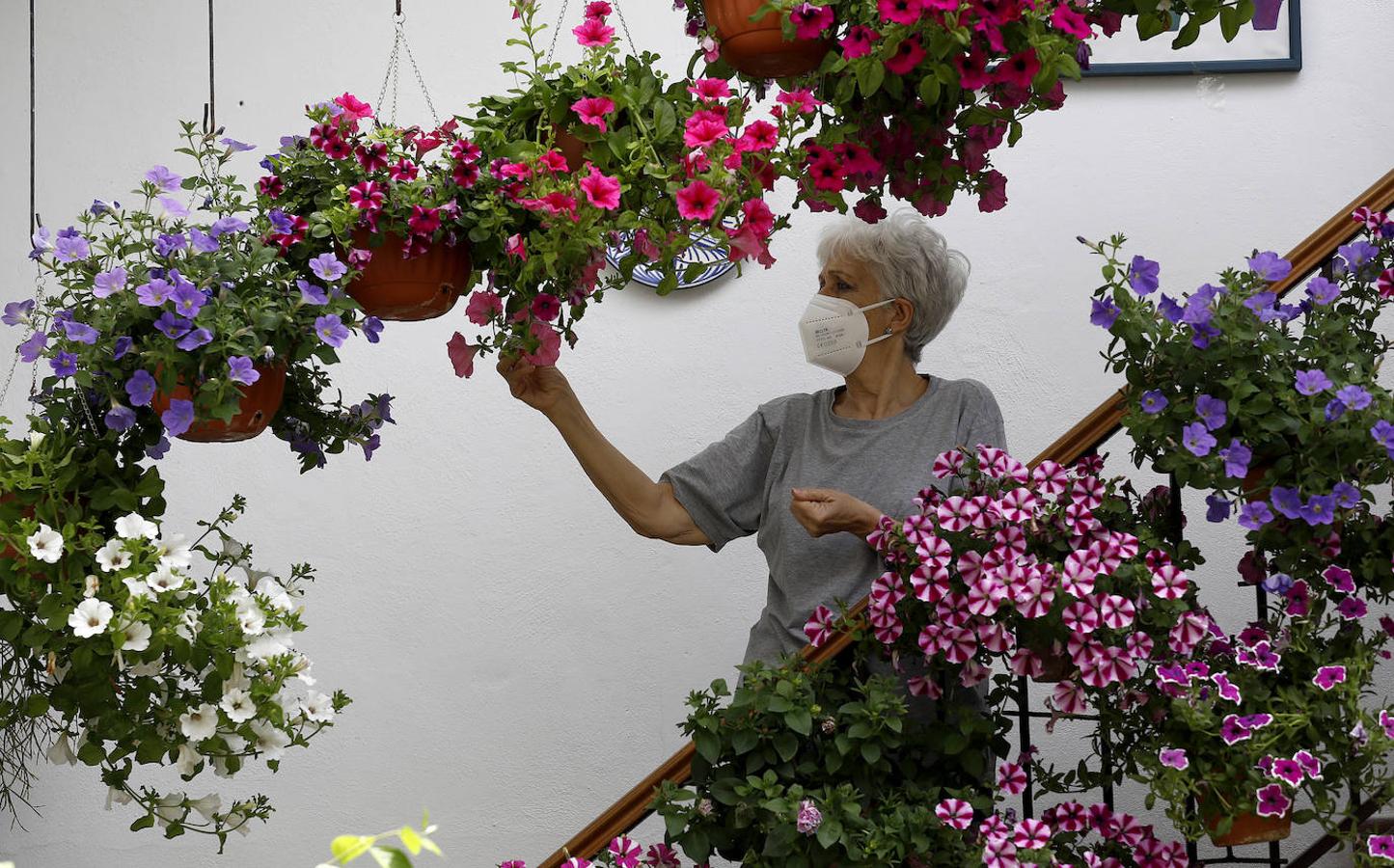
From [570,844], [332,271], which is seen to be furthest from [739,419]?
[332,271]

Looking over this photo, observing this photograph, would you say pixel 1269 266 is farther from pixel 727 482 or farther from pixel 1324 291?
pixel 727 482

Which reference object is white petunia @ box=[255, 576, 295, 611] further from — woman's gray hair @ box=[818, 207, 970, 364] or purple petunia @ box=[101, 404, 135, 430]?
woman's gray hair @ box=[818, 207, 970, 364]

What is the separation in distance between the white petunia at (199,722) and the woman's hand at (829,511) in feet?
3.00

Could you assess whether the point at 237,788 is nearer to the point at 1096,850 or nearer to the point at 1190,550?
the point at 1096,850

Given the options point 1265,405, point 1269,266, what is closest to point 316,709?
point 1265,405

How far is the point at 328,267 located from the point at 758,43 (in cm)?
65

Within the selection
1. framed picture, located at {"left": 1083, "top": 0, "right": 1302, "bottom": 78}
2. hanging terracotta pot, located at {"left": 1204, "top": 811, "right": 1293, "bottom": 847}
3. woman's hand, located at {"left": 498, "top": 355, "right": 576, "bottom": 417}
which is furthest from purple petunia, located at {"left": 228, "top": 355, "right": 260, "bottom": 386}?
framed picture, located at {"left": 1083, "top": 0, "right": 1302, "bottom": 78}

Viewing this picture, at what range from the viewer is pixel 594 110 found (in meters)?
2.01

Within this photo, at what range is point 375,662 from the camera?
130 inches

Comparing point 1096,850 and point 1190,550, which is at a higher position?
point 1190,550

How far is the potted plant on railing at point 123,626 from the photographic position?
179cm

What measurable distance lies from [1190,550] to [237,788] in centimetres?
214

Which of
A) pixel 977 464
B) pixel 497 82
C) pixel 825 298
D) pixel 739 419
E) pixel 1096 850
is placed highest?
pixel 497 82

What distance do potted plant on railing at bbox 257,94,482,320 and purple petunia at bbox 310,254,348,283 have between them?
4 centimetres
